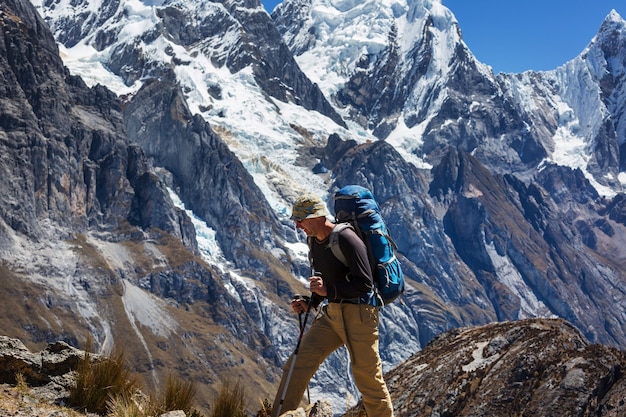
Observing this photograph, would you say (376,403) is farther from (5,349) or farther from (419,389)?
(5,349)

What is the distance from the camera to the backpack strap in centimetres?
1027

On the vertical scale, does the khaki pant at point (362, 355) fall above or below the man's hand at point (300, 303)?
below

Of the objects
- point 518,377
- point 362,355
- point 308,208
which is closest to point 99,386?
point 362,355

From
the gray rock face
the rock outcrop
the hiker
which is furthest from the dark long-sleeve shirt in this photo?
the rock outcrop

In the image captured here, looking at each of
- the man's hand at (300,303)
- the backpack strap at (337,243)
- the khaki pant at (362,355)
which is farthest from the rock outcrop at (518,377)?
the backpack strap at (337,243)

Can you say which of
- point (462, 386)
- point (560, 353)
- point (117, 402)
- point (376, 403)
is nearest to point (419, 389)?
point (462, 386)

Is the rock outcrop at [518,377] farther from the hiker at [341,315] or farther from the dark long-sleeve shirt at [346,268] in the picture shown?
the dark long-sleeve shirt at [346,268]

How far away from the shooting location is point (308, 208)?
10719 mm

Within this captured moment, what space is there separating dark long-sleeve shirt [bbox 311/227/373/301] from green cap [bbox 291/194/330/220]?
0.40 meters

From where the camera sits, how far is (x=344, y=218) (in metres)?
10.8

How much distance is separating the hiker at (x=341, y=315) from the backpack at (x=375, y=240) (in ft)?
0.73

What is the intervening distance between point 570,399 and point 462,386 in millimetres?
2031

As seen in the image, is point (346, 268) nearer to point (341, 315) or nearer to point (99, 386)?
point (341, 315)

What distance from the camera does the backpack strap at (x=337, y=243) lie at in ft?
33.7
